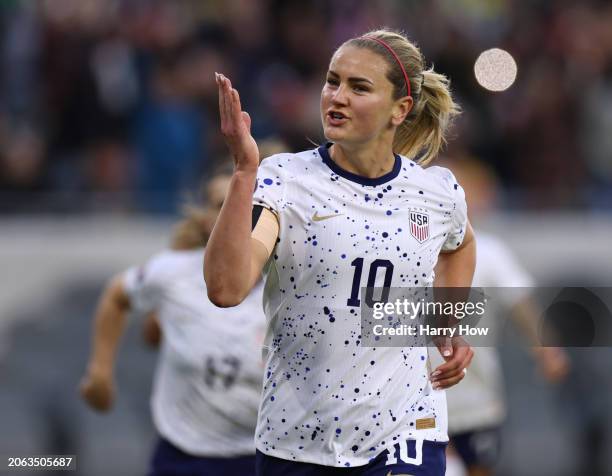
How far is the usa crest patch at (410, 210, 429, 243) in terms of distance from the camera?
450 centimetres

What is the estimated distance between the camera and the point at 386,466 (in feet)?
14.6

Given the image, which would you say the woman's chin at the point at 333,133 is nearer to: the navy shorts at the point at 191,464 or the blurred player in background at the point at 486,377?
the navy shorts at the point at 191,464

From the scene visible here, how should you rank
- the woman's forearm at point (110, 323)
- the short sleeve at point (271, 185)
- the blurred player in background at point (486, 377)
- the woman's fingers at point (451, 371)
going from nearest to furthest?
the short sleeve at point (271, 185) < the woman's fingers at point (451, 371) < the woman's forearm at point (110, 323) < the blurred player in background at point (486, 377)

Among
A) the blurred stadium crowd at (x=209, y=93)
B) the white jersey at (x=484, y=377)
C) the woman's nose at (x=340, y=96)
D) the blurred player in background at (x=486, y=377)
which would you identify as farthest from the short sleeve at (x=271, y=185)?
the blurred stadium crowd at (x=209, y=93)

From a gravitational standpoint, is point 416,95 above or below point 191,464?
above

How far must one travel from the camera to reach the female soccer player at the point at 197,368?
5992 mm

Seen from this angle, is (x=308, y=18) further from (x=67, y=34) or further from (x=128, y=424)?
(x=128, y=424)

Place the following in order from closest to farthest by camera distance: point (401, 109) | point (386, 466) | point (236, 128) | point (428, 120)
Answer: point (236, 128) → point (386, 466) → point (401, 109) → point (428, 120)

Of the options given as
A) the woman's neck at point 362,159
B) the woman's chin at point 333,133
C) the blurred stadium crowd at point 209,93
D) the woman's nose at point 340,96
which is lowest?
the woman's neck at point 362,159

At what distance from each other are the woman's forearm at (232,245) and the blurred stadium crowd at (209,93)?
646cm

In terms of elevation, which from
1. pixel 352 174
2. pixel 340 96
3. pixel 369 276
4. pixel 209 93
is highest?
pixel 209 93

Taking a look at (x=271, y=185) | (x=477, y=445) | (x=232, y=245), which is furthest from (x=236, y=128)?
(x=477, y=445)

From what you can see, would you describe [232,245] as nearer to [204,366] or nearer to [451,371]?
[451,371]

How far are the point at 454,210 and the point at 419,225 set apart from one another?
0.22m
